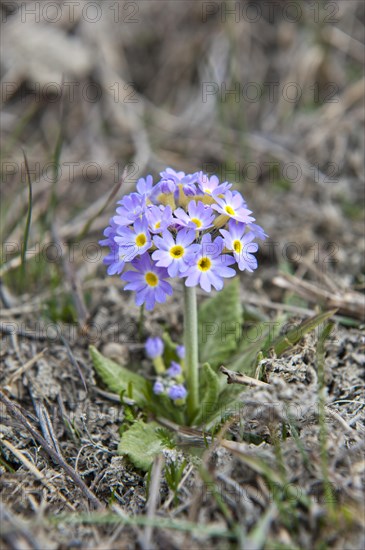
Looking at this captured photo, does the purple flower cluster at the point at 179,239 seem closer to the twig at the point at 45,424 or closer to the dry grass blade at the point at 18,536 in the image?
the twig at the point at 45,424

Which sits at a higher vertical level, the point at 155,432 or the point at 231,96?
the point at 231,96

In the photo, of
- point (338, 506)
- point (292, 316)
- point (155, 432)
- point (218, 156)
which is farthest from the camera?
point (218, 156)

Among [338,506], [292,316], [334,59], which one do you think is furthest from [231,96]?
[338,506]

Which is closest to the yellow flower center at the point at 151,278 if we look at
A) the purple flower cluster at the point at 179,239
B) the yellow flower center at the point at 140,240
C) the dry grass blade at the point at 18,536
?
the purple flower cluster at the point at 179,239

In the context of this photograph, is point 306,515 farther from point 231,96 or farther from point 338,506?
point 231,96

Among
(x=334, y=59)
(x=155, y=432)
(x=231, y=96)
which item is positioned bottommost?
(x=155, y=432)

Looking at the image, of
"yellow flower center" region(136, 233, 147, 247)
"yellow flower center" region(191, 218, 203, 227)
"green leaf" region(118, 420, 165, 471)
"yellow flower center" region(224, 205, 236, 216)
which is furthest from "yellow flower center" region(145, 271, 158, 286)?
"green leaf" region(118, 420, 165, 471)

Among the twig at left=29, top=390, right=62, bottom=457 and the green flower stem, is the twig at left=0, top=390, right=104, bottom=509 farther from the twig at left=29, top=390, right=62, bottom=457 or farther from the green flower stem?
the green flower stem
